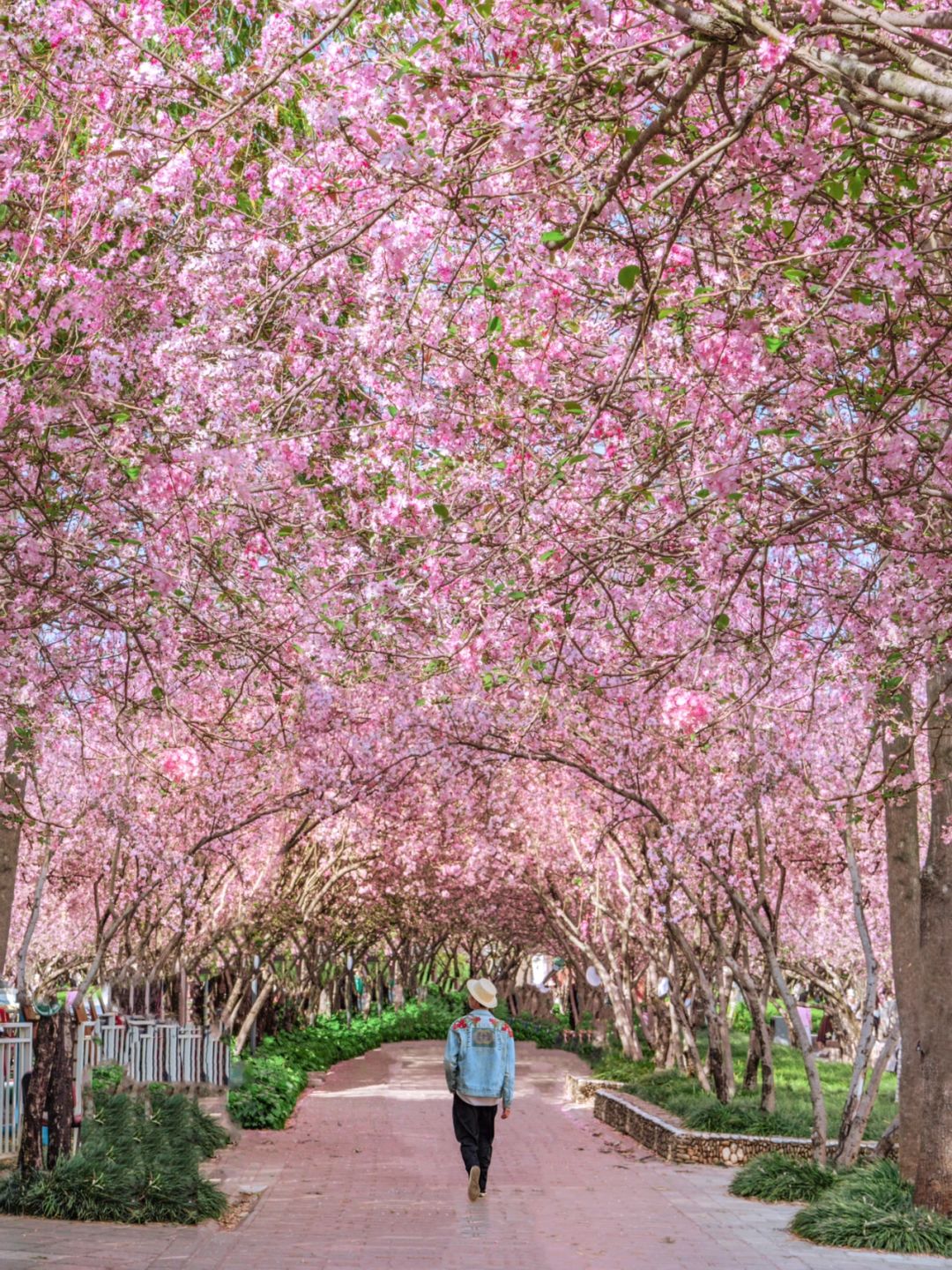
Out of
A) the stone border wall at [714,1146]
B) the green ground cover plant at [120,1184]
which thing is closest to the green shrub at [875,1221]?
the stone border wall at [714,1146]

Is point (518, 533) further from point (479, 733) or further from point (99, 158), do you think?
point (479, 733)

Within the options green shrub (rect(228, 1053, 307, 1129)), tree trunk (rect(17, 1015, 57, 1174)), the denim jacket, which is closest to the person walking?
the denim jacket

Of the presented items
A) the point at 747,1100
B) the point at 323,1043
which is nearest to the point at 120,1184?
the point at 747,1100

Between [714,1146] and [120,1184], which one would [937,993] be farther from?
[120,1184]

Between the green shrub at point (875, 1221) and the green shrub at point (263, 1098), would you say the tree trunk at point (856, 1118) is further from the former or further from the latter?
the green shrub at point (263, 1098)

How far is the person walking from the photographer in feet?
36.6

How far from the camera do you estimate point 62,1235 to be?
8.69m

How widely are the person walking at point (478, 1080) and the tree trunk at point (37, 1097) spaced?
9.77 feet

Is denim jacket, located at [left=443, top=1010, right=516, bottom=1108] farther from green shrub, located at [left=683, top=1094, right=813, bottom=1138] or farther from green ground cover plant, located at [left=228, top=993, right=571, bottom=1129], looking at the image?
green shrub, located at [left=683, top=1094, right=813, bottom=1138]

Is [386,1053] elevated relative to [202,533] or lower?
lower

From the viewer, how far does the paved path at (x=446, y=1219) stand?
866 cm

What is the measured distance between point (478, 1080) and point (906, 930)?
3.57m

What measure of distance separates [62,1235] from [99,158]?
630cm

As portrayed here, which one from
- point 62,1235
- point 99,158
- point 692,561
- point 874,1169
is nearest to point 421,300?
point 99,158
